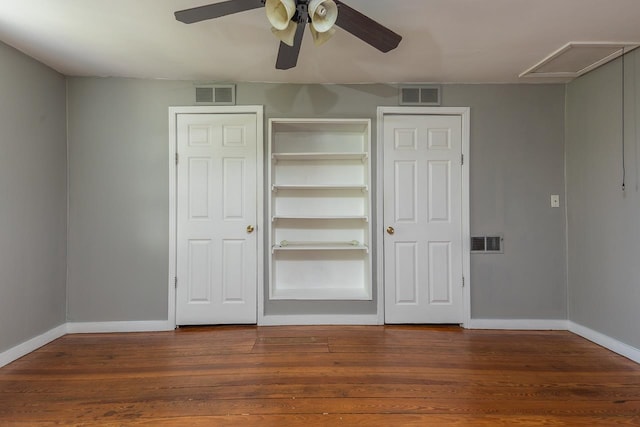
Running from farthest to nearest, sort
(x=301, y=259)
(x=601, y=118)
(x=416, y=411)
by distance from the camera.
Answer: (x=301, y=259) → (x=601, y=118) → (x=416, y=411)

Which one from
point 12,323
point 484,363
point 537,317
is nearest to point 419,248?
point 484,363

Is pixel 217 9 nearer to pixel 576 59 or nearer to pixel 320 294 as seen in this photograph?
pixel 320 294

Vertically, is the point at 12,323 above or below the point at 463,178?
below

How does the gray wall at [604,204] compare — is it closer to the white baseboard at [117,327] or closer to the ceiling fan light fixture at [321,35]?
the ceiling fan light fixture at [321,35]

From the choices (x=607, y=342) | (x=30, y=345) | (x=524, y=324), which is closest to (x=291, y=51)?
(x=30, y=345)

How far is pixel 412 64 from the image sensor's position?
2557 mm

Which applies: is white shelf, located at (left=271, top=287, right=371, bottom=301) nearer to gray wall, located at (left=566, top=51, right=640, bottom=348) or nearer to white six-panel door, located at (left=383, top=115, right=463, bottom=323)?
white six-panel door, located at (left=383, top=115, right=463, bottom=323)

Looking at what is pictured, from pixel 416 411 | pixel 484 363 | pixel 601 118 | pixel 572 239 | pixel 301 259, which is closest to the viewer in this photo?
pixel 416 411

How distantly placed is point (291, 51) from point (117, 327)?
2799mm

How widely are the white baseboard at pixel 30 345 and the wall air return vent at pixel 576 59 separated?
464 cm

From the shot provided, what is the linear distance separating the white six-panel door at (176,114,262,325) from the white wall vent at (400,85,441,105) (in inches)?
55.0

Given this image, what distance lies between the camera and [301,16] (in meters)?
1.54

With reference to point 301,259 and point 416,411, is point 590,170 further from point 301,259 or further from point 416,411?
point 301,259

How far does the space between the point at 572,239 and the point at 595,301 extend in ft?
1.82
